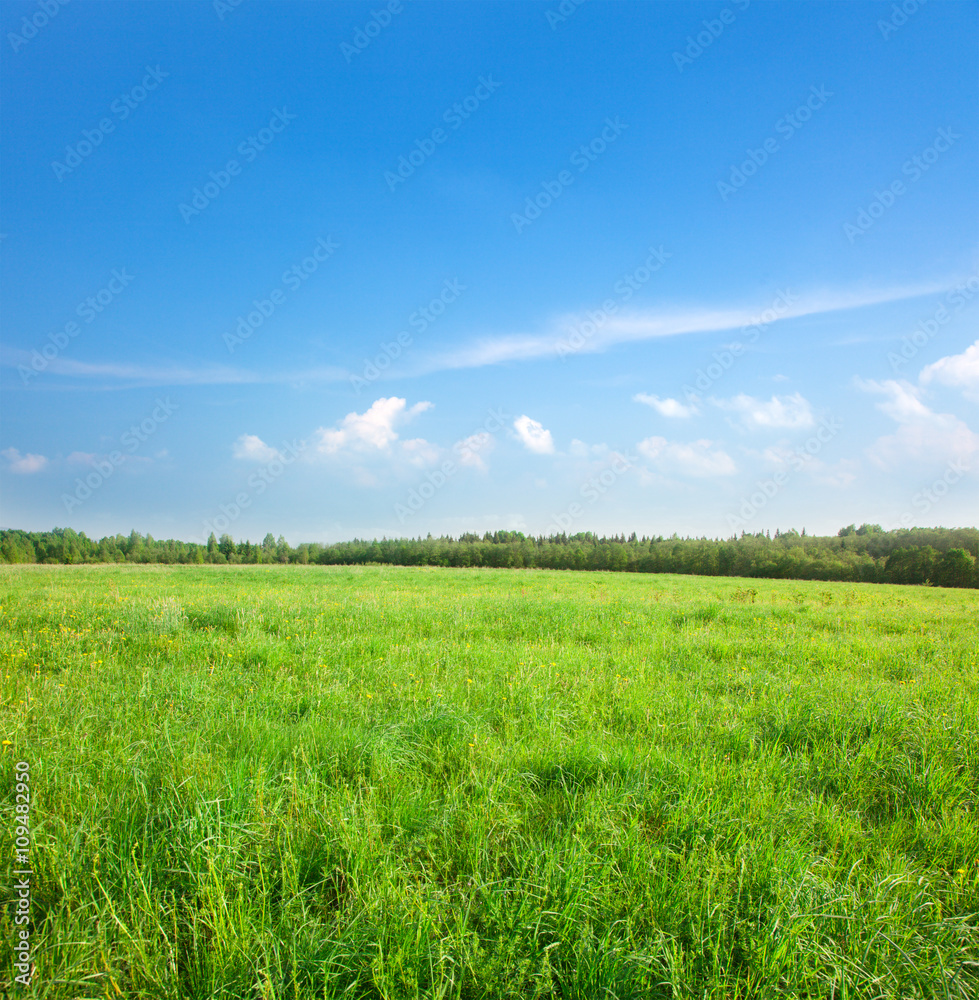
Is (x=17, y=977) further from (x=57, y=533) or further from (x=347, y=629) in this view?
(x=57, y=533)

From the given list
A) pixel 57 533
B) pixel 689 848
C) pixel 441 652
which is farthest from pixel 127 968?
pixel 57 533

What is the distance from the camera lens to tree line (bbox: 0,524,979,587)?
61.1 m

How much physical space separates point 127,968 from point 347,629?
6573 mm

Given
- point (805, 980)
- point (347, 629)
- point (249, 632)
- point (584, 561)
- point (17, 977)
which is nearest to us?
point (17, 977)

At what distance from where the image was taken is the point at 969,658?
8.12m

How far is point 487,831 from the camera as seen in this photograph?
304 centimetres

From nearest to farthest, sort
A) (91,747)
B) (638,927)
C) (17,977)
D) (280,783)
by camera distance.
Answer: (17,977) → (638,927) → (280,783) → (91,747)

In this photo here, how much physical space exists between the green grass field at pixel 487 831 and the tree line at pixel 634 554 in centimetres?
5861

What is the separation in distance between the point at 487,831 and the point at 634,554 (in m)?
80.4
